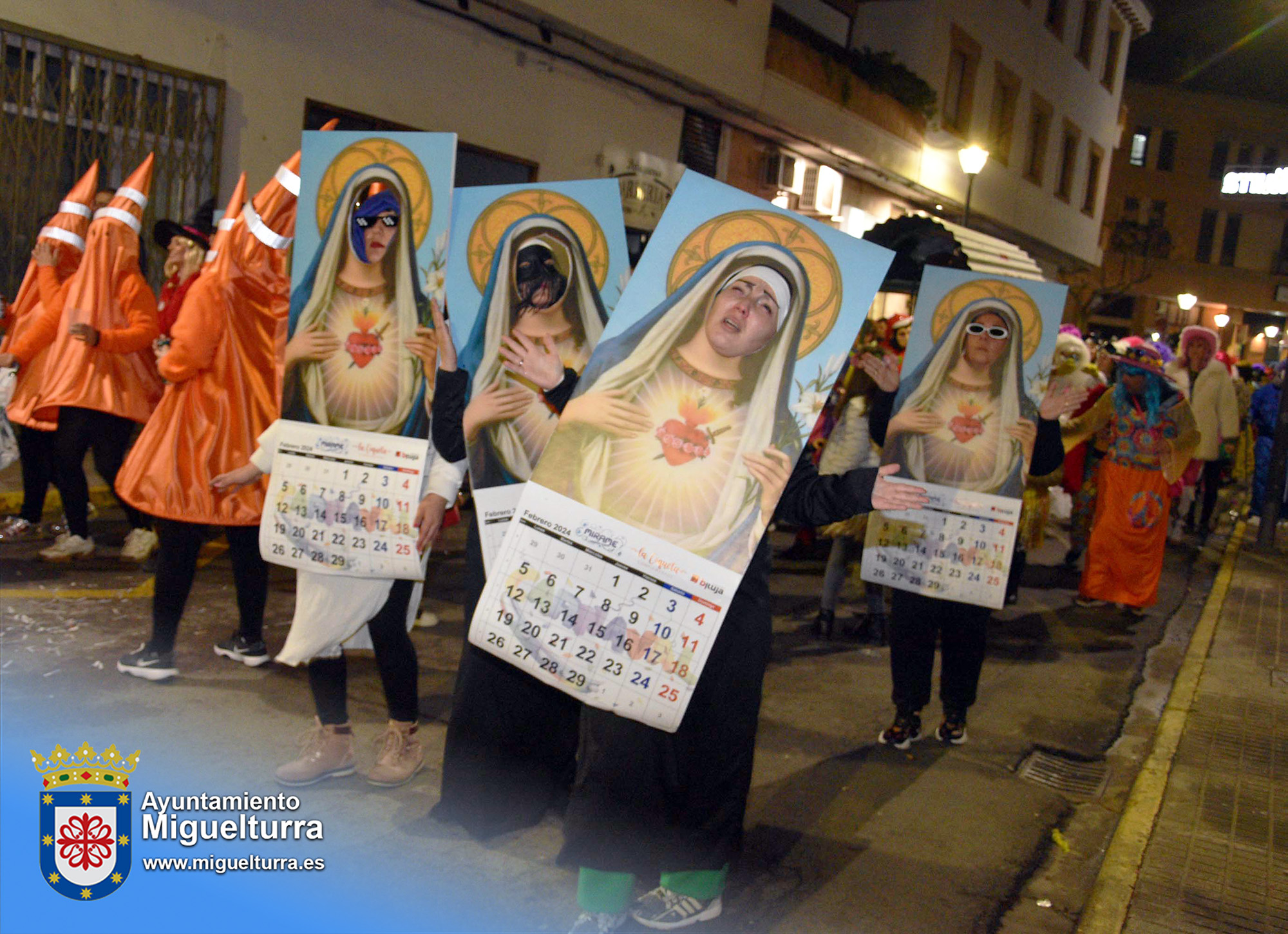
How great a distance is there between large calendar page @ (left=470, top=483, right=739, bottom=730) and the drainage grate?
2.85 metres

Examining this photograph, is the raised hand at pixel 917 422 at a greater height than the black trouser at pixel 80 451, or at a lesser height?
greater

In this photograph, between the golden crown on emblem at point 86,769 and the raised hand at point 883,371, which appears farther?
the raised hand at point 883,371

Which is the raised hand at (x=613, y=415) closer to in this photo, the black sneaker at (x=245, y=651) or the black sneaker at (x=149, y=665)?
the black sneaker at (x=149, y=665)

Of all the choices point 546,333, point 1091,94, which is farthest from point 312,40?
point 1091,94

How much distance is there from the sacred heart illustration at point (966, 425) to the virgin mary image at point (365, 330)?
228 cm

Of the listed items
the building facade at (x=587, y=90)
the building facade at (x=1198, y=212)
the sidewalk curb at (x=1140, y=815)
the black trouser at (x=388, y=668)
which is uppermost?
the building facade at (x=1198, y=212)

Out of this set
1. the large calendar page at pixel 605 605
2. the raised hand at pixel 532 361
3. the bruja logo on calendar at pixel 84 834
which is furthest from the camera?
the raised hand at pixel 532 361

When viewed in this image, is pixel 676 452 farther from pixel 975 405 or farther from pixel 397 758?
pixel 975 405

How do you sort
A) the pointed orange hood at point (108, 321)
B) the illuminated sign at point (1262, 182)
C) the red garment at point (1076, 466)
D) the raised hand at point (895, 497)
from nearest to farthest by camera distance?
1. the raised hand at point (895, 497)
2. the pointed orange hood at point (108, 321)
3. the red garment at point (1076, 466)
4. the illuminated sign at point (1262, 182)

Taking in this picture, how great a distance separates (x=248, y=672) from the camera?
5012 millimetres

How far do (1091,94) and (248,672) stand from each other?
30051 millimetres

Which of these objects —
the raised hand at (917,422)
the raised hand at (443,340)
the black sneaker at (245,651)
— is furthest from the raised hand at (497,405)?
the black sneaker at (245,651)

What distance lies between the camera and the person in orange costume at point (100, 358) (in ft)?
20.1

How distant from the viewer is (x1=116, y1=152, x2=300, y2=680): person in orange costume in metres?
4.75
